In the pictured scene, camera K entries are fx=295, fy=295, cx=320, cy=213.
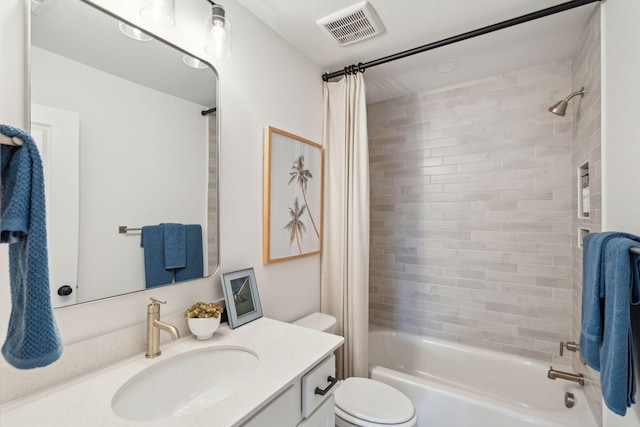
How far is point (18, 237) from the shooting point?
506mm

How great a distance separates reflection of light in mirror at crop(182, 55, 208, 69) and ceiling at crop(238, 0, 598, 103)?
0.46m

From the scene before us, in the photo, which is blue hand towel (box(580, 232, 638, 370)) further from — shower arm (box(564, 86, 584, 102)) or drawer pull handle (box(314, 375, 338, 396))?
shower arm (box(564, 86, 584, 102))

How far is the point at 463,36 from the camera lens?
63.7 inches

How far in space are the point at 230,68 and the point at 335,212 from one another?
1074mm

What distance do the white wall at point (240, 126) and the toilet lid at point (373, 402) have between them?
0.51 m

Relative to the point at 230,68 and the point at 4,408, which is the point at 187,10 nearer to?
the point at 230,68

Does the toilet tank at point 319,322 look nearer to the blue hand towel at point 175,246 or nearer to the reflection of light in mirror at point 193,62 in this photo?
the blue hand towel at point 175,246

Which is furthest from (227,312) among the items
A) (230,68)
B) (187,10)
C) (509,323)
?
(509,323)

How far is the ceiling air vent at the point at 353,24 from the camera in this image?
150 centimetres

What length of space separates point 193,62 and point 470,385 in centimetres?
269

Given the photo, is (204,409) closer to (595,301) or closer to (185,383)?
(185,383)

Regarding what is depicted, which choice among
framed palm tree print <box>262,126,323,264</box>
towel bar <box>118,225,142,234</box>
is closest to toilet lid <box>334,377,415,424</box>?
framed palm tree print <box>262,126,323,264</box>

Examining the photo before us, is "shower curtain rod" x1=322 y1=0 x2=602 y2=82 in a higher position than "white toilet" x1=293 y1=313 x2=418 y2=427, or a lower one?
higher

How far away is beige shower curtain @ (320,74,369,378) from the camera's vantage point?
6.46 ft
